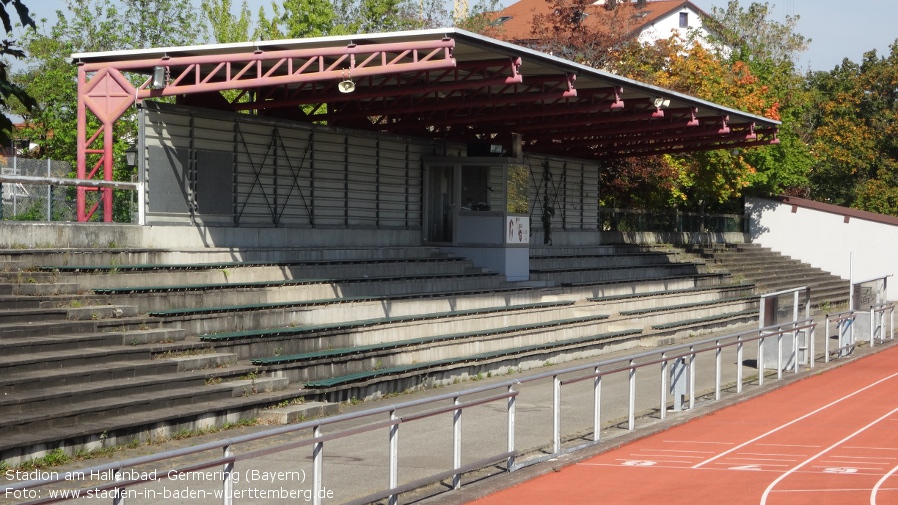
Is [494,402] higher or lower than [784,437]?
higher

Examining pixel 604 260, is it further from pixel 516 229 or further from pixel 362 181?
pixel 362 181

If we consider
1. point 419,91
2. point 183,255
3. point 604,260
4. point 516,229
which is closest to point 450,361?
point 183,255

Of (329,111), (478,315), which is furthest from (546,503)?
(329,111)

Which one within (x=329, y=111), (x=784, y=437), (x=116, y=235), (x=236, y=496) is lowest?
(x=784, y=437)

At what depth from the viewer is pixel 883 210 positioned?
52.3 m

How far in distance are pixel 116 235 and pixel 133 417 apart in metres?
5.80

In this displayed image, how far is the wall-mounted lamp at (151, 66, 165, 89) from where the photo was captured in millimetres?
17891

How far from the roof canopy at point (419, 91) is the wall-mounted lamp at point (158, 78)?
25mm

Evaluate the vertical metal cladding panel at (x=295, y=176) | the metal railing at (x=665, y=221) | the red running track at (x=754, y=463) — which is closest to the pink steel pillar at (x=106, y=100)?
the vertical metal cladding panel at (x=295, y=176)

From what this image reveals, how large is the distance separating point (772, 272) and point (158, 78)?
99.5 ft

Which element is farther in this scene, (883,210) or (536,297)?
(883,210)

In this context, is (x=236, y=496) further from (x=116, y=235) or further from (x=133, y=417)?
(x=116, y=235)

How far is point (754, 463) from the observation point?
39.1ft

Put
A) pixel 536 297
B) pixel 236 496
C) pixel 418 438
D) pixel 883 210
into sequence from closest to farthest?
1. pixel 236 496
2. pixel 418 438
3. pixel 536 297
4. pixel 883 210
